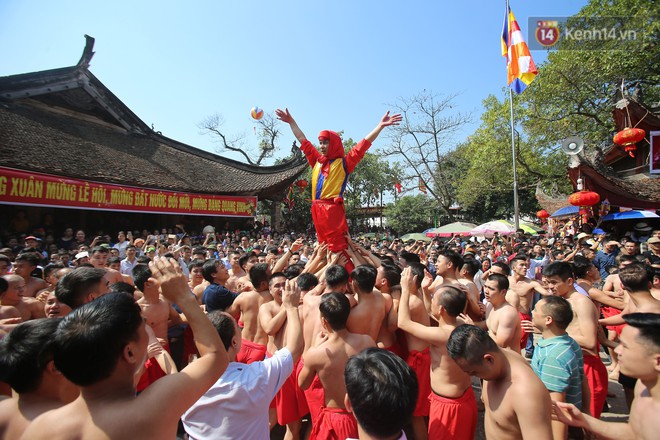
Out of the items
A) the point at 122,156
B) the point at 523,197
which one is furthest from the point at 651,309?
the point at 523,197

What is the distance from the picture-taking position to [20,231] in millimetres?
9977

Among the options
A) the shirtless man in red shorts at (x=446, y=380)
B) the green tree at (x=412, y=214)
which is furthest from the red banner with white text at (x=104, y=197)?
the green tree at (x=412, y=214)

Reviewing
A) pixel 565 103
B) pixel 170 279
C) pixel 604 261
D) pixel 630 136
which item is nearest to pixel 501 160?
pixel 565 103

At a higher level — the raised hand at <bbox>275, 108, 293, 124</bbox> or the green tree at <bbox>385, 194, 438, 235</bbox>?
the raised hand at <bbox>275, 108, 293, 124</bbox>

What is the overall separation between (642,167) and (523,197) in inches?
657

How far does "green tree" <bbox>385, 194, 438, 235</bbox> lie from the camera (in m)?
30.3

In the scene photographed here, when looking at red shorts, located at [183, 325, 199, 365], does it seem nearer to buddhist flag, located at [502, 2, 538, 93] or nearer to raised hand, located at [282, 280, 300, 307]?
raised hand, located at [282, 280, 300, 307]

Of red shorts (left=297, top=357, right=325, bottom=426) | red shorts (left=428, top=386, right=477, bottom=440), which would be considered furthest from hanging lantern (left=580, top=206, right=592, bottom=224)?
red shorts (left=297, top=357, right=325, bottom=426)

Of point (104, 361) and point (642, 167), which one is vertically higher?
point (642, 167)

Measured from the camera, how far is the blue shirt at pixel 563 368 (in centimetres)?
267

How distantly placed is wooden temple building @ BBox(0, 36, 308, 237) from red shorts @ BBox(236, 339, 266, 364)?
8858 mm

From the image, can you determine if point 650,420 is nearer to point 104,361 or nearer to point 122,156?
point 104,361

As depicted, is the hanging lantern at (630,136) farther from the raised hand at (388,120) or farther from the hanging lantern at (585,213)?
the raised hand at (388,120)

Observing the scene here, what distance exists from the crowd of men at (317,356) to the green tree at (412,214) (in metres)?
25.4
